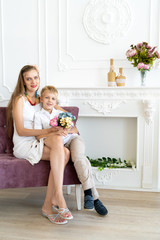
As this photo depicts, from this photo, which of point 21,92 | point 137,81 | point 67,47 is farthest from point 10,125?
point 137,81

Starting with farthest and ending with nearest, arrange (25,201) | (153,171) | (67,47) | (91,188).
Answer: (67,47)
(153,171)
(25,201)
(91,188)

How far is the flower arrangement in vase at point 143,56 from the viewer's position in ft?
9.14

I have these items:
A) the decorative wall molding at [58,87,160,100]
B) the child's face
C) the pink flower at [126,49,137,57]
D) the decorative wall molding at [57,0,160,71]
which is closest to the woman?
the child's face

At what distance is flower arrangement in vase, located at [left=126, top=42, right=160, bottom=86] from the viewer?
110 inches

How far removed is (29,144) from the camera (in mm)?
2277

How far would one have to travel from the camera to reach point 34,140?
2.34 m

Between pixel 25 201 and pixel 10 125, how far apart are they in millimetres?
783

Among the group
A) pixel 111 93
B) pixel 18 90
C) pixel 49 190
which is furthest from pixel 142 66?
pixel 49 190

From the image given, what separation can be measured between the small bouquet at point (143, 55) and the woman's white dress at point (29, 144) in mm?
1189

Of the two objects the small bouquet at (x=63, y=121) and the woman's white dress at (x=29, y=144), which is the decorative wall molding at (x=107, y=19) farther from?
the small bouquet at (x=63, y=121)

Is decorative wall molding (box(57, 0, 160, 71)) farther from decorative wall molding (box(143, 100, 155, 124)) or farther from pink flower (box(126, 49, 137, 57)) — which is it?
decorative wall molding (box(143, 100, 155, 124))

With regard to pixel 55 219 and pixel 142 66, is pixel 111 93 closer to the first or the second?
pixel 142 66

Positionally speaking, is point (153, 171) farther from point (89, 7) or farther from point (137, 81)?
point (89, 7)

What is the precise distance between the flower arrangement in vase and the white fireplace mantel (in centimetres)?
24
